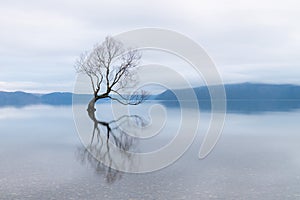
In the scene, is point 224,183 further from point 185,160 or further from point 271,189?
point 185,160

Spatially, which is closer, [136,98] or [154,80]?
[154,80]

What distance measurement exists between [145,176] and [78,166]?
9.51ft

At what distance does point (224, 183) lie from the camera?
355 inches

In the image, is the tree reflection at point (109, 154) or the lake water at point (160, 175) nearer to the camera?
the lake water at point (160, 175)

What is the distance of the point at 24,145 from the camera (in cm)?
1614

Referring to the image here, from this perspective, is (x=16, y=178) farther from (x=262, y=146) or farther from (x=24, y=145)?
(x=262, y=146)

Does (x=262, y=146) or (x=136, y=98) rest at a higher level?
(x=136, y=98)

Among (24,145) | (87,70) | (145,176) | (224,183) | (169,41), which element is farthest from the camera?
(87,70)

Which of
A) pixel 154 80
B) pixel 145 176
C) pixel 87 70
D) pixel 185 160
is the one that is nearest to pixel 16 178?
pixel 145 176

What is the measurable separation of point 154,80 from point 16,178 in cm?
1663

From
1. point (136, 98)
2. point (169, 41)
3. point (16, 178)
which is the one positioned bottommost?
point (16, 178)

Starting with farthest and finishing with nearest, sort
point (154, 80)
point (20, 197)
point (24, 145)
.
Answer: point (154, 80), point (24, 145), point (20, 197)

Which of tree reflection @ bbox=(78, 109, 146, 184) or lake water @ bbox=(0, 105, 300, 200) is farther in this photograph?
tree reflection @ bbox=(78, 109, 146, 184)

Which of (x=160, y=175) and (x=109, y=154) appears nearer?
(x=160, y=175)
